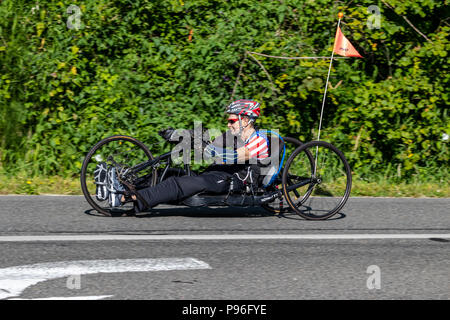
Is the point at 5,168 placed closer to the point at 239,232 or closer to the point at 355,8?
the point at 239,232

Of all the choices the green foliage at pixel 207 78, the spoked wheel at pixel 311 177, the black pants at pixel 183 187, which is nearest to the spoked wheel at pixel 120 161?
the black pants at pixel 183 187

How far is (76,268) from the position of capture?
4.97 m

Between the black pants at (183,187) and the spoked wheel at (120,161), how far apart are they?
0.29 meters

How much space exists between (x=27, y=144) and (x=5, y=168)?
0.49 metres

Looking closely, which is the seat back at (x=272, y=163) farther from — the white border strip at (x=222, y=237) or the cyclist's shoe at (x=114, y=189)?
the cyclist's shoe at (x=114, y=189)

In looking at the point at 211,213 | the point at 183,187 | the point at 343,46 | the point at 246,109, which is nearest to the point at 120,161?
the point at 183,187

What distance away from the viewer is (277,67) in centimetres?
1005

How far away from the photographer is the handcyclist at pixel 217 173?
6.30 metres

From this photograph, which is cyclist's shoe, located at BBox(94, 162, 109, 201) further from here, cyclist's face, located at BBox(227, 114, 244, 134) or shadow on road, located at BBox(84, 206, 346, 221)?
cyclist's face, located at BBox(227, 114, 244, 134)

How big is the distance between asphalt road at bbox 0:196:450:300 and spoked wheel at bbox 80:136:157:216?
8.7 inches

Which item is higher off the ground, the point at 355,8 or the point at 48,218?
the point at 355,8

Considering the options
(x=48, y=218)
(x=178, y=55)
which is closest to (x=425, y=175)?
(x=178, y=55)

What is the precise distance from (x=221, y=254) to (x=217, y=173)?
1389 mm

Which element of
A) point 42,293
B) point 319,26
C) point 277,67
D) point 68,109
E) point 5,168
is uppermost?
point 319,26
